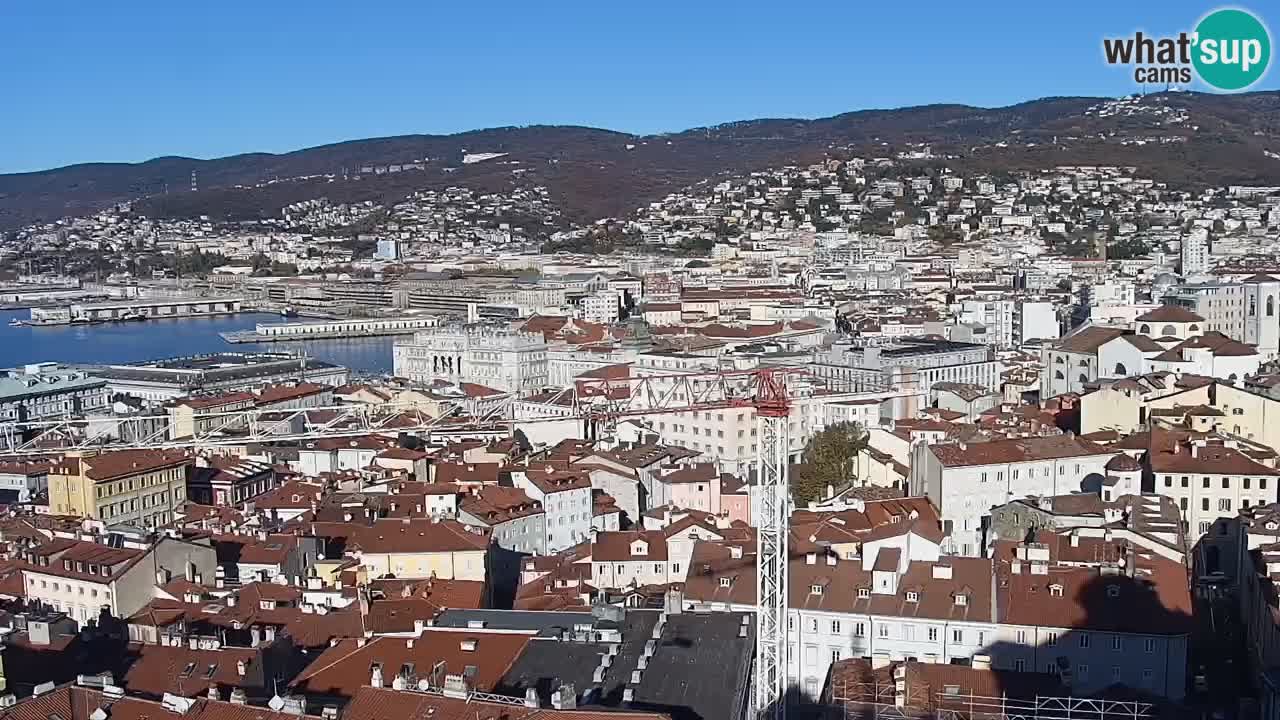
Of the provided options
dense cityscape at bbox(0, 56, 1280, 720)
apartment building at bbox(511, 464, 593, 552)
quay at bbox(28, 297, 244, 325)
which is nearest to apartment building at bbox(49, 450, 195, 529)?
dense cityscape at bbox(0, 56, 1280, 720)

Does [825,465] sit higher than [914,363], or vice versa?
[914,363]

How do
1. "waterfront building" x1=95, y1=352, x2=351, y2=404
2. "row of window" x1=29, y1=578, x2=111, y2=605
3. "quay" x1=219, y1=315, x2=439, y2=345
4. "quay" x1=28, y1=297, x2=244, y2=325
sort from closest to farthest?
"row of window" x1=29, y1=578, x2=111, y2=605
"waterfront building" x1=95, y1=352, x2=351, y2=404
"quay" x1=219, y1=315, x2=439, y2=345
"quay" x1=28, y1=297, x2=244, y2=325

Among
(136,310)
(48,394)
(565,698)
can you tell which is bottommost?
(136,310)

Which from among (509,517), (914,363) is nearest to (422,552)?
(509,517)

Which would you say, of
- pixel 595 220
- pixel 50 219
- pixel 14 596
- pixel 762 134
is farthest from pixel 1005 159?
pixel 50 219

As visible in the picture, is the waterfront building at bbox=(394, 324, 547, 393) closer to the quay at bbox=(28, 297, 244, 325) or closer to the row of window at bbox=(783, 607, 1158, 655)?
the row of window at bbox=(783, 607, 1158, 655)

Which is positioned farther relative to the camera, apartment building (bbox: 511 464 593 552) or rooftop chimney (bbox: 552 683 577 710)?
apartment building (bbox: 511 464 593 552)

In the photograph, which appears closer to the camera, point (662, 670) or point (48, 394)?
point (662, 670)

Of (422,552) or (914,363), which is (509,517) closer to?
(422,552)
